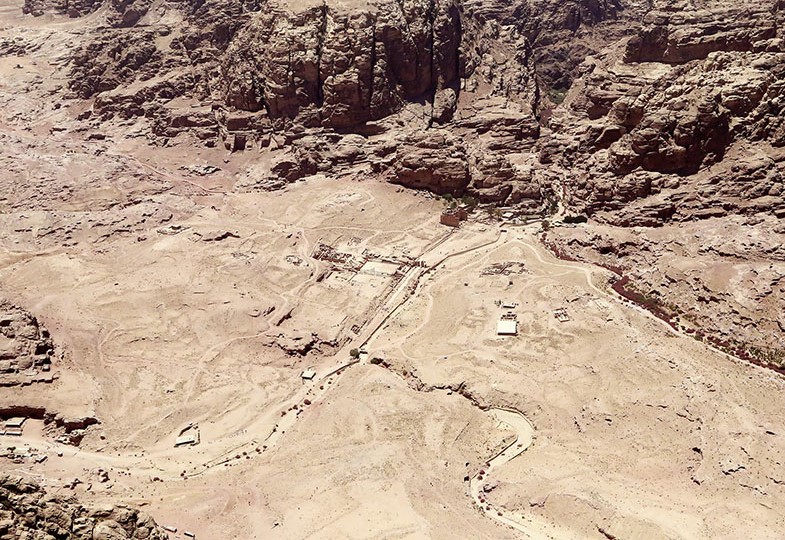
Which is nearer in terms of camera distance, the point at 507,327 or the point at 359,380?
the point at 359,380

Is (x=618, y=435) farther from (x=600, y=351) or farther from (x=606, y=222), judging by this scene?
(x=606, y=222)

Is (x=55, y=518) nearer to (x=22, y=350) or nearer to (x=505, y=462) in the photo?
(x=505, y=462)

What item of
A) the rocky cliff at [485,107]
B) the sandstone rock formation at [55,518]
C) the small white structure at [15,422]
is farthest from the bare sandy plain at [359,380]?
the sandstone rock formation at [55,518]

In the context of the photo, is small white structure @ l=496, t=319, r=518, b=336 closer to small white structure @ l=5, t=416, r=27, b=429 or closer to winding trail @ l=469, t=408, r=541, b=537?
winding trail @ l=469, t=408, r=541, b=537

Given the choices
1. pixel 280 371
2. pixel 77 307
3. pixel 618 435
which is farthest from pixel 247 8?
pixel 618 435

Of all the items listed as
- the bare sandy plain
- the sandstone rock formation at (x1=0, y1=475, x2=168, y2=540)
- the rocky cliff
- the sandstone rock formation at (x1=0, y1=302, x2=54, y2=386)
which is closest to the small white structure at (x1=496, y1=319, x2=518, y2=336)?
the bare sandy plain

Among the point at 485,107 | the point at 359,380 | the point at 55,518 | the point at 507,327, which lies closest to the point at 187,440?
the point at 359,380
